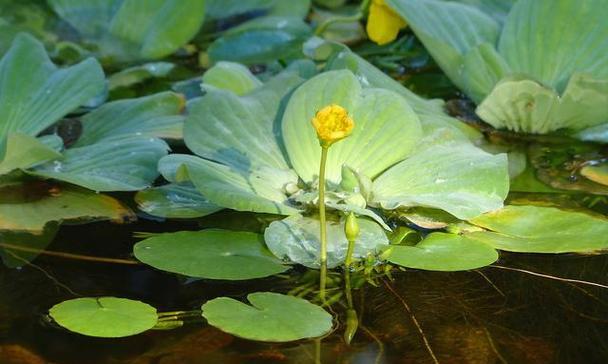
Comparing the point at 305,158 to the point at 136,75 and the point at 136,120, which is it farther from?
the point at 136,75

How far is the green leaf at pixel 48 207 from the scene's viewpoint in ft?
5.11

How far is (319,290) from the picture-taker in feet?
4.36

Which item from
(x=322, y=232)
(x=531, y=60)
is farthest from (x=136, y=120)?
(x=531, y=60)

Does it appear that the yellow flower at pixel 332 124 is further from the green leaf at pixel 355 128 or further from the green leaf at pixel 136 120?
the green leaf at pixel 136 120

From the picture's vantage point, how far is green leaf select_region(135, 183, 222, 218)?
1.57 m

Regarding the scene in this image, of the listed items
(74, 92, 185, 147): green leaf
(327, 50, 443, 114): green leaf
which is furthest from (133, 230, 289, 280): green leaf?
(327, 50, 443, 114): green leaf

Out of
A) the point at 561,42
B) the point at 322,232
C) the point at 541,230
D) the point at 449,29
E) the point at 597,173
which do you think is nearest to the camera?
the point at 322,232

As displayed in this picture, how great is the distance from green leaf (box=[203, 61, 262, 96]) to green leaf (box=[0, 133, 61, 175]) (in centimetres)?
46

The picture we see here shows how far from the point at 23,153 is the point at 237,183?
0.35 m

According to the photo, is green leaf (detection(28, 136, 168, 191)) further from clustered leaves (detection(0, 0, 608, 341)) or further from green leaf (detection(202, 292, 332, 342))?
green leaf (detection(202, 292, 332, 342))

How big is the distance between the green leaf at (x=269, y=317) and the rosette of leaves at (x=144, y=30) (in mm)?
1292

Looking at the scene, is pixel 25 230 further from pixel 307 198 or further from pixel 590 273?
pixel 590 273

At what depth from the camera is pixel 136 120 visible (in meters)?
1.90

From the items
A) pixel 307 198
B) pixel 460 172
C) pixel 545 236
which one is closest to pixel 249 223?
pixel 307 198
